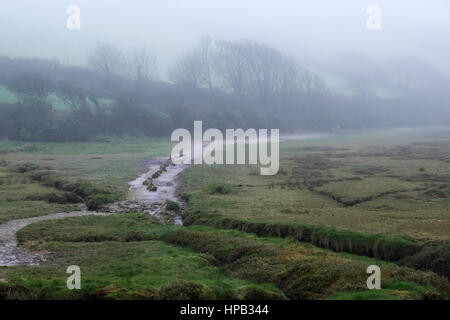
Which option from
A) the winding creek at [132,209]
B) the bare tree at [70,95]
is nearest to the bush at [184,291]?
the winding creek at [132,209]

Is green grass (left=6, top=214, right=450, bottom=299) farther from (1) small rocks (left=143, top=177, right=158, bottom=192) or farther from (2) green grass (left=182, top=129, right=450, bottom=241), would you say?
(1) small rocks (left=143, top=177, right=158, bottom=192)

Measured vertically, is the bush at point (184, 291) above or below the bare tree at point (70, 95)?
below

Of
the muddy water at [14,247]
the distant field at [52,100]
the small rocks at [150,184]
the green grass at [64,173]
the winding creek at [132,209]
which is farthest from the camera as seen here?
the distant field at [52,100]

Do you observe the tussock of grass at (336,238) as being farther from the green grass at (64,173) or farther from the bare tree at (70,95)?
the bare tree at (70,95)

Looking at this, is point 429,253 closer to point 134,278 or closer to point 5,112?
point 134,278

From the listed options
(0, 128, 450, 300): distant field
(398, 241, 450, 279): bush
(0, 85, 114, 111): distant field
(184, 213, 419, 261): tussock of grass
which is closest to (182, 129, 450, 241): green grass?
(0, 128, 450, 300): distant field

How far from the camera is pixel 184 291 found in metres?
21.0

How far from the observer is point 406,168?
73812 millimetres

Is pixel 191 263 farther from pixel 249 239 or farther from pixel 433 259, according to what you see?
pixel 433 259

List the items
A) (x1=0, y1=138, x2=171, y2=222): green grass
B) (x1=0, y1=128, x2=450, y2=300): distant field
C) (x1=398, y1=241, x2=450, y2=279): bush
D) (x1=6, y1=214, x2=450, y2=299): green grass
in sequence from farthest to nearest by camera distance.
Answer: (x1=0, y1=138, x2=171, y2=222): green grass
(x1=398, y1=241, x2=450, y2=279): bush
(x1=6, y1=214, x2=450, y2=299): green grass
(x1=0, y1=128, x2=450, y2=300): distant field

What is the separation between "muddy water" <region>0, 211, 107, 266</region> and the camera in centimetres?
2921

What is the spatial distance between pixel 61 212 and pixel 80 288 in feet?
79.5

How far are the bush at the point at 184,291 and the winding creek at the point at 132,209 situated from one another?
11980mm

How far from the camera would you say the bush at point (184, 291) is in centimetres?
2070
